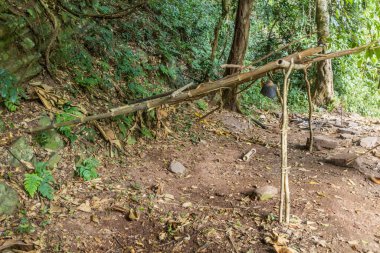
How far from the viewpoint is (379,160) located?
5.60 metres

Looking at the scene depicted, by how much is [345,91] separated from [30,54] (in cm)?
1094

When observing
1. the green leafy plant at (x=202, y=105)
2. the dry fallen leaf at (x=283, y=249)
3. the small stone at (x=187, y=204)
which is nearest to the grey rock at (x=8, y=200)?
the small stone at (x=187, y=204)

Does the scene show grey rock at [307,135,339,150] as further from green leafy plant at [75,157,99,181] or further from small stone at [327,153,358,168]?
green leafy plant at [75,157,99,181]

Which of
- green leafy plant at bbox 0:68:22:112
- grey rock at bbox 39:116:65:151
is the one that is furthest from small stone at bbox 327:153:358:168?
green leafy plant at bbox 0:68:22:112

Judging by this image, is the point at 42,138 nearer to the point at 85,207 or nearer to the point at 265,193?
Result: the point at 85,207

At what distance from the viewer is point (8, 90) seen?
406 cm

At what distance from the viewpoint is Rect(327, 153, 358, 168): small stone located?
5410 millimetres

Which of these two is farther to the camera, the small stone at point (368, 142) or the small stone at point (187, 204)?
the small stone at point (368, 142)

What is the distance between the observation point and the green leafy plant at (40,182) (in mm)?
3761

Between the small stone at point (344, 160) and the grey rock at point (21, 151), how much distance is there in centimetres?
478

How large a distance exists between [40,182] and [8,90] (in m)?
1.24

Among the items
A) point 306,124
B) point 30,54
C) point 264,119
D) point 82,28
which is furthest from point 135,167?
point 306,124

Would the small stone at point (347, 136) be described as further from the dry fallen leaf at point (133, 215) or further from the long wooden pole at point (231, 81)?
the dry fallen leaf at point (133, 215)

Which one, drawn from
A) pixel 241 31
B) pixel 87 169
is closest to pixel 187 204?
pixel 87 169
